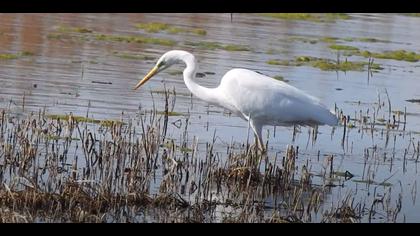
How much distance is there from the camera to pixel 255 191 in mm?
6988

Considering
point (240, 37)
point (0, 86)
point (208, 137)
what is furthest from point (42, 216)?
point (240, 37)

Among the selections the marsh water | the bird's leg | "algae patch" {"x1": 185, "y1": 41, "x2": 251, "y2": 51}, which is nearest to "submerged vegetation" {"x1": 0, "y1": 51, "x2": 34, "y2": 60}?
the marsh water

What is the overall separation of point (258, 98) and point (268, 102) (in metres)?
0.11

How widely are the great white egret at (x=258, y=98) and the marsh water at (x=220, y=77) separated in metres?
0.52

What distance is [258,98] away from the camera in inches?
318

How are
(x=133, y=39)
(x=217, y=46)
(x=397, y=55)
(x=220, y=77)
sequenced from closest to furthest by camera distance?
1. (x=220, y=77)
2. (x=217, y=46)
3. (x=133, y=39)
4. (x=397, y=55)

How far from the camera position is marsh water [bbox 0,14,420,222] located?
346 inches

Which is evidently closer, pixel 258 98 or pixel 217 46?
pixel 258 98

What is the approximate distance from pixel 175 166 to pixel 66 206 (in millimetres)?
1556

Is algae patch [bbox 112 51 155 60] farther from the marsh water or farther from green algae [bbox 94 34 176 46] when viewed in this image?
green algae [bbox 94 34 176 46]

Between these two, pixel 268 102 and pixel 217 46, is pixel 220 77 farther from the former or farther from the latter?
pixel 268 102

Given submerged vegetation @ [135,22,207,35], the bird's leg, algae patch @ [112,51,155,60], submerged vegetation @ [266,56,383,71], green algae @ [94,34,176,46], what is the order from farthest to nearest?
submerged vegetation @ [135,22,207,35] → green algae @ [94,34,176,46] → submerged vegetation @ [266,56,383,71] → algae patch @ [112,51,155,60] → the bird's leg

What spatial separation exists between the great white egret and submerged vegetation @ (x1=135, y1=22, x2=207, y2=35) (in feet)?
37.7

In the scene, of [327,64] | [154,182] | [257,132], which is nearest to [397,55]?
[327,64]
